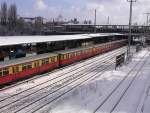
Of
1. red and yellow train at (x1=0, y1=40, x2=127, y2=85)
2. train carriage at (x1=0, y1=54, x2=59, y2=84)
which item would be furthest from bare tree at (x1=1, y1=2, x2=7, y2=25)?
train carriage at (x1=0, y1=54, x2=59, y2=84)

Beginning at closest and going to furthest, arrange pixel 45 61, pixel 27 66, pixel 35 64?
pixel 27 66 → pixel 35 64 → pixel 45 61

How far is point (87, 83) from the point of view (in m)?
29.2

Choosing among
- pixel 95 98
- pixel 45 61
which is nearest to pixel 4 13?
pixel 45 61

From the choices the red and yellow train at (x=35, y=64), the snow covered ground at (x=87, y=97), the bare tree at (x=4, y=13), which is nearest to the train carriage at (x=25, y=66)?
the red and yellow train at (x=35, y=64)

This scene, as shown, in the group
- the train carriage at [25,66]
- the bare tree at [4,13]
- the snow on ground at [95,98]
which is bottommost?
the snow on ground at [95,98]

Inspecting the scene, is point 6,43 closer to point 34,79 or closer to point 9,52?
point 9,52

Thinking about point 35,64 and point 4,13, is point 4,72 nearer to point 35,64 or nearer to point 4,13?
point 35,64

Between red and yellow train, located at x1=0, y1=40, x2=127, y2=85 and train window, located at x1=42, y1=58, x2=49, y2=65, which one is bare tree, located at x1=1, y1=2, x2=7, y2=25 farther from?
train window, located at x1=42, y1=58, x2=49, y2=65

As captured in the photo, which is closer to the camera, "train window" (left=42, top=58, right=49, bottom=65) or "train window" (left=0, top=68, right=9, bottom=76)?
"train window" (left=0, top=68, right=9, bottom=76)

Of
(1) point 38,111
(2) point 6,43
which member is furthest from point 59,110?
(2) point 6,43

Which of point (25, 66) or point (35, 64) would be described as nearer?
point (25, 66)

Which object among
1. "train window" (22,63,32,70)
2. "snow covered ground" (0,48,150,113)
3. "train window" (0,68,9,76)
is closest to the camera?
"snow covered ground" (0,48,150,113)

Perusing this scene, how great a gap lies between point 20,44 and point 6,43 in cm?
228

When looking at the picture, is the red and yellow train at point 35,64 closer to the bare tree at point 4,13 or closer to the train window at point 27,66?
the train window at point 27,66
